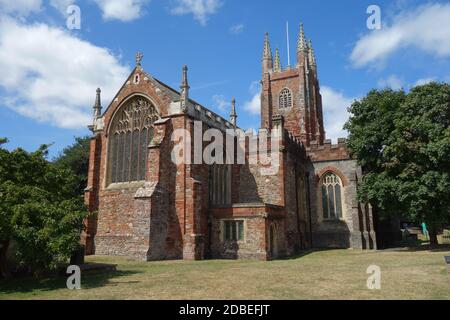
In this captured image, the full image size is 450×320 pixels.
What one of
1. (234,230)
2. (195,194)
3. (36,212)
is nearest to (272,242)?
(234,230)

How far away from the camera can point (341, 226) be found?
28.6 meters

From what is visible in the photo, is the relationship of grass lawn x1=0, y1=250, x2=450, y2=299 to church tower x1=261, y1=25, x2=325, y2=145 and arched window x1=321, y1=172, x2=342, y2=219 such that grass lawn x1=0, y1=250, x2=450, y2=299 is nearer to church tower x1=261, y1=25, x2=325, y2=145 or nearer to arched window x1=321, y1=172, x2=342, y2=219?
arched window x1=321, y1=172, x2=342, y2=219

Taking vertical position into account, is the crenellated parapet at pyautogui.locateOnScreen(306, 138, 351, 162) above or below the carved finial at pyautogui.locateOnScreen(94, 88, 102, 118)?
below

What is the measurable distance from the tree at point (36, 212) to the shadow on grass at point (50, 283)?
0.52 m

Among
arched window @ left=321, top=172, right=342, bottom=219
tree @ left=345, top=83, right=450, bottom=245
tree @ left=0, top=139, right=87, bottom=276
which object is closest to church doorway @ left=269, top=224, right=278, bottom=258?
tree @ left=345, top=83, right=450, bottom=245

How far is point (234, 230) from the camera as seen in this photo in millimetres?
21250

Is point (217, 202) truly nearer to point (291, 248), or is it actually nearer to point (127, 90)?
point (291, 248)

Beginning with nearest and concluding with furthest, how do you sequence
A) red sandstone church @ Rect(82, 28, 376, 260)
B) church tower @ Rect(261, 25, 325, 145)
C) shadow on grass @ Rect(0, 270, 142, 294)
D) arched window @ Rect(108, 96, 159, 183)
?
shadow on grass @ Rect(0, 270, 142, 294)
red sandstone church @ Rect(82, 28, 376, 260)
arched window @ Rect(108, 96, 159, 183)
church tower @ Rect(261, 25, 325, 145)

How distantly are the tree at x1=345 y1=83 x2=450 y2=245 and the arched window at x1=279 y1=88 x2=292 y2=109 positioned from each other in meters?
19.9

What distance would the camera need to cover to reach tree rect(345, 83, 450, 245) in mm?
20406

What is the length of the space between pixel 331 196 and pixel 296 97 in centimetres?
1822

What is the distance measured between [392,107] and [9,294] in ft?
79.1

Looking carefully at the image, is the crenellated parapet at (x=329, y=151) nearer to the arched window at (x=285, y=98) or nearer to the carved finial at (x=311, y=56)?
the arched window at (x=285, y=98)
